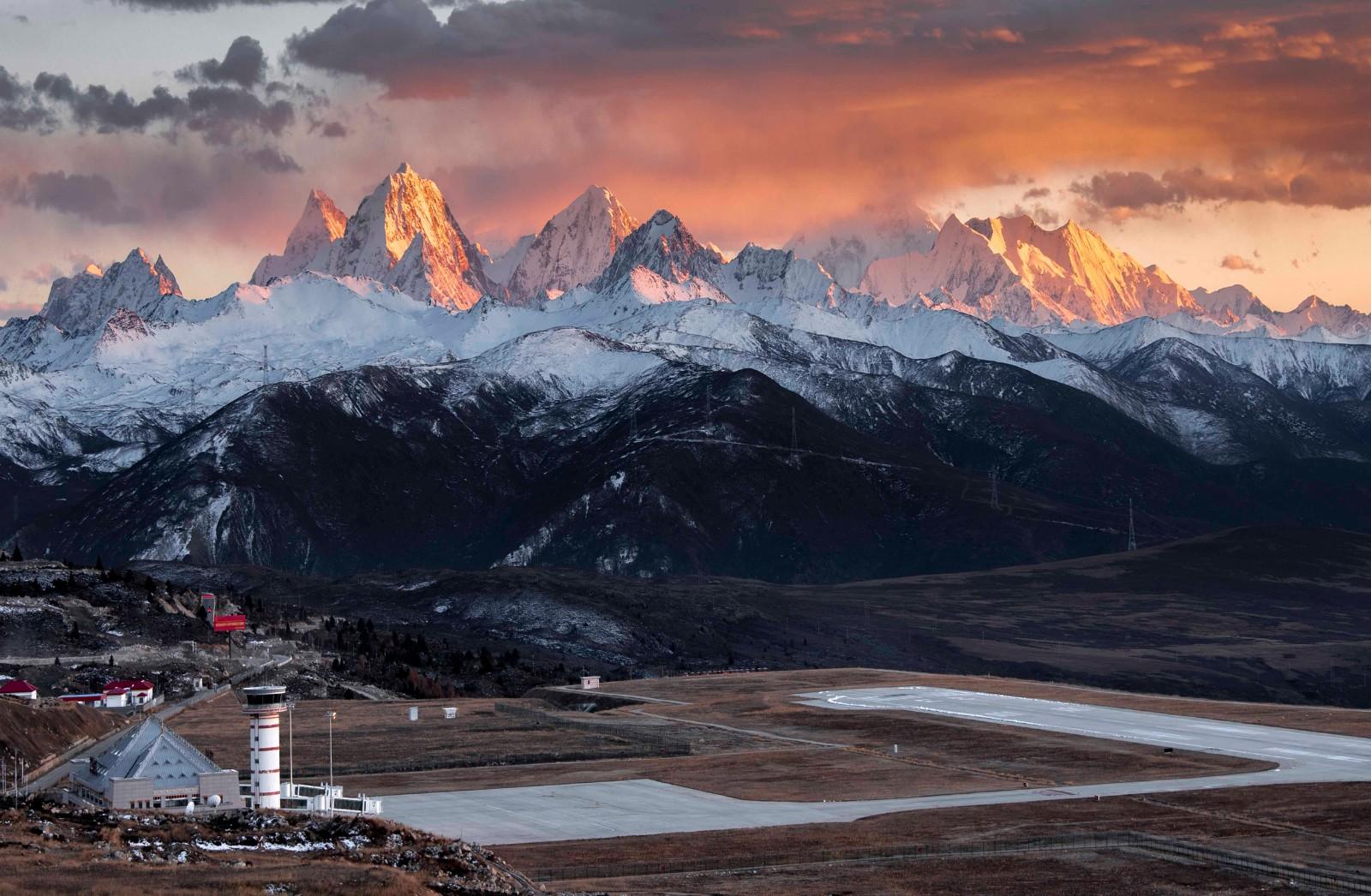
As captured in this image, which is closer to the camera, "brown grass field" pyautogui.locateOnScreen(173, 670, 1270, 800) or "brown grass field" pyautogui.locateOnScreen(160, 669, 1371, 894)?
"brown grass field" pyautogui.locateOnScreen(160, 669, 1371, 894)

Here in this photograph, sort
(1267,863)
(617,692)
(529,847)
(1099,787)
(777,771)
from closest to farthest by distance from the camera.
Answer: (1267,863) < (529,847) < (1099,787) < (777,771) < (617,692)

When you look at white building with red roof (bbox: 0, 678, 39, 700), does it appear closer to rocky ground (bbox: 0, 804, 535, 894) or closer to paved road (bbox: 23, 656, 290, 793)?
paved road (bbox: 23, 656, 290, 793)

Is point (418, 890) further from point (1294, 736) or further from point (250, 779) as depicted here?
point (1294, 736)

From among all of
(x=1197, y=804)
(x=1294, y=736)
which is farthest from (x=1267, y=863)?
(x=1294, y=736)

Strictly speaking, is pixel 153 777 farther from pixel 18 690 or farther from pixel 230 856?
pixel 18 690

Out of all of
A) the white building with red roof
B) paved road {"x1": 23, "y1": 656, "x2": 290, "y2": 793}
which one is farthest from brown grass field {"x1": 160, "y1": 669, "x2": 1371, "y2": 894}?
the white building with red roof

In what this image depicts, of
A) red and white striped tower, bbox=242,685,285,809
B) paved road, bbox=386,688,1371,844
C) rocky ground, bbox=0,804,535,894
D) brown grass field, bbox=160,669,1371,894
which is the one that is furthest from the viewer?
red and white striped tower, bbox=242,685,285,809
